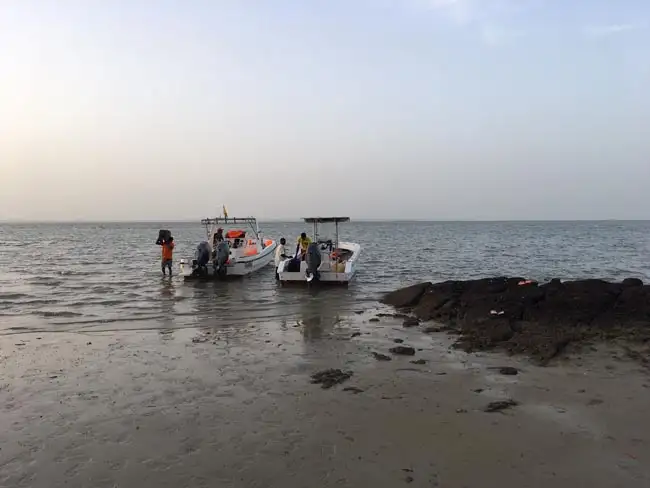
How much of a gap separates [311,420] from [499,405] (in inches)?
86.7

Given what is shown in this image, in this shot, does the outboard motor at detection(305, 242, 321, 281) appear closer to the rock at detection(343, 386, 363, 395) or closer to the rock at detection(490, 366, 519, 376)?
the rock at detection(490, 366, 519, 376)

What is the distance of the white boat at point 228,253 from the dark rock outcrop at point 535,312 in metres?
8.72

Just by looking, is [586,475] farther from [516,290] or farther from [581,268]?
[581,268]

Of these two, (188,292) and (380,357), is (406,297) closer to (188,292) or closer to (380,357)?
(380,357)

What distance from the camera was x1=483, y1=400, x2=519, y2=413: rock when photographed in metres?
5.82

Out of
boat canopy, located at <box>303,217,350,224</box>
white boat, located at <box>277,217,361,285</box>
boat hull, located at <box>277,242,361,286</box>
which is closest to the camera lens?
white boat, located at <box>277,217,361,285</box>

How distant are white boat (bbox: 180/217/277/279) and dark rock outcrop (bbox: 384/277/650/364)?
343 inches

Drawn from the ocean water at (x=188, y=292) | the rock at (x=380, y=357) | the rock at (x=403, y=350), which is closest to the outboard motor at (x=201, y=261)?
the ocean water at (x=188, y=292)

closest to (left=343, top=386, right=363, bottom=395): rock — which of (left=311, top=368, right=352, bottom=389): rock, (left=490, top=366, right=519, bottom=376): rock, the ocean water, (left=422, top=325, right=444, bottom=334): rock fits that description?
(left=311, top=368, right=352, bottom=389): rock

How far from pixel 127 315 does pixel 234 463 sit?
8875 mm

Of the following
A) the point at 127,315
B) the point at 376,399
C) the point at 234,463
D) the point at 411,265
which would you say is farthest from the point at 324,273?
the point at 234,463

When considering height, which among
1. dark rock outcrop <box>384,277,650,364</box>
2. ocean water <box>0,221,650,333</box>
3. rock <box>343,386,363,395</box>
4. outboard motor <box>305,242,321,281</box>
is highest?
outboard motor <box>305,242,321,281</box>

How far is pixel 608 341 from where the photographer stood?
897cm

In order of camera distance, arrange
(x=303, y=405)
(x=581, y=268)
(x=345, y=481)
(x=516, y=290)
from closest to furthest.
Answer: (x=345, y=481) < (x=303, y=405) < (x=516, y=290) < (x=581, y=268)
